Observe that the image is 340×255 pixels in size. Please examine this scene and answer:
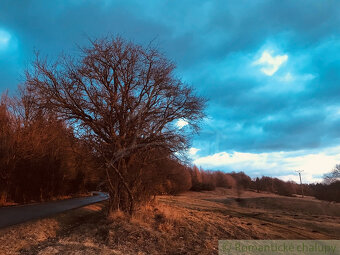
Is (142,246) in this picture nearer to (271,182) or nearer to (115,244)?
(115,244)

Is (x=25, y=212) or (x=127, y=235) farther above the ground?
(x=25, y=212)

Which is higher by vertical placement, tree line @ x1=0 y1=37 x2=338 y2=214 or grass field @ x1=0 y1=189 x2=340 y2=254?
tree line @ x1=0 y1=37 x2=338 y2=214

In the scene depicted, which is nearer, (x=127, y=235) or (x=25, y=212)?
(x=127, y=235)

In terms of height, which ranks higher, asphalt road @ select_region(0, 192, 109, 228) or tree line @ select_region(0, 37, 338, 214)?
tree line @ select_region(0, 37, 338, 214)

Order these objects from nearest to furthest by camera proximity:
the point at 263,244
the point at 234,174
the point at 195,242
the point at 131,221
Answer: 1. the point at 195,242
2. the point at 263,244
3. the point at 131,221
4. the point at 234,174

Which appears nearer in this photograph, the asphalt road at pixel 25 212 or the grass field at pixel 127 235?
the grass field at pixel 127 235

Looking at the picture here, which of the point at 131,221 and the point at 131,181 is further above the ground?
the point at 131,181

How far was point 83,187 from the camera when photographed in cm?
4453

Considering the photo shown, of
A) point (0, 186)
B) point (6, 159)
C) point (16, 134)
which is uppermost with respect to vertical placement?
point (16, 134)

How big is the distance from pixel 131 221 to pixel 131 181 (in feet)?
8.97

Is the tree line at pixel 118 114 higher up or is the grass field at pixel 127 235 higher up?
the tree line at pixel 118 114

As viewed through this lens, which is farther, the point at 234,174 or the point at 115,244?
the point at 234,174

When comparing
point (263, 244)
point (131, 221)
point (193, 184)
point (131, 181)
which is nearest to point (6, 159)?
point (131, 181)

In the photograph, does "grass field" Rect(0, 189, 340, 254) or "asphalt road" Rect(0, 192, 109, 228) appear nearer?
"grass field" Rect(0, 189, 340, 254)
